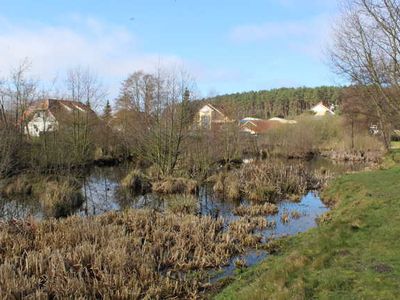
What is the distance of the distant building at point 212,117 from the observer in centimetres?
2824

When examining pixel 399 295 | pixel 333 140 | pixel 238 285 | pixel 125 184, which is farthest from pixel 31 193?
pixel 333 140

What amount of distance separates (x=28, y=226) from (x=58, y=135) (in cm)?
1690

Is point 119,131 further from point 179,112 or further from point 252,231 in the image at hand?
point 252,231

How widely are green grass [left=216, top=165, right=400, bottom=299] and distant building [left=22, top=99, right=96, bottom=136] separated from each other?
822 inches

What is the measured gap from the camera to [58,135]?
85.6 feet

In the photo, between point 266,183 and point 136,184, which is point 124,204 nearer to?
point 136,184

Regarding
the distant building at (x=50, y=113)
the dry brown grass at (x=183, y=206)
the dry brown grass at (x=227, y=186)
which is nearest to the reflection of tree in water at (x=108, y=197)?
the dry brown grass at (x=183, y=206)

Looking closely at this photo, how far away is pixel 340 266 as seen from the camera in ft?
20.8

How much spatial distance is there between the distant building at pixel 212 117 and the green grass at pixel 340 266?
735 inches

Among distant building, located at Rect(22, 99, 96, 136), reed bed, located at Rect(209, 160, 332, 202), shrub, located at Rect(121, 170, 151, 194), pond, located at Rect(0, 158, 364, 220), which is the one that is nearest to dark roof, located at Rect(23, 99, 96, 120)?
distant building, located at Rect(22, 99, 96, 136)

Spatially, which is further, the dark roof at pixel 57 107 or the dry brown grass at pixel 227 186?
the dark roof at pixel 57 107

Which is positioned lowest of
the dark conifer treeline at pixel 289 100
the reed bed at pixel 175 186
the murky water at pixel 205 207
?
the murky water at pixel 205 207

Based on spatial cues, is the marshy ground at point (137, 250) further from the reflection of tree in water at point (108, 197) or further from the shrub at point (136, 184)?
the shrub at point (136, 184)

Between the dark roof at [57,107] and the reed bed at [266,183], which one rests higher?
the dark roof at [57,107]
